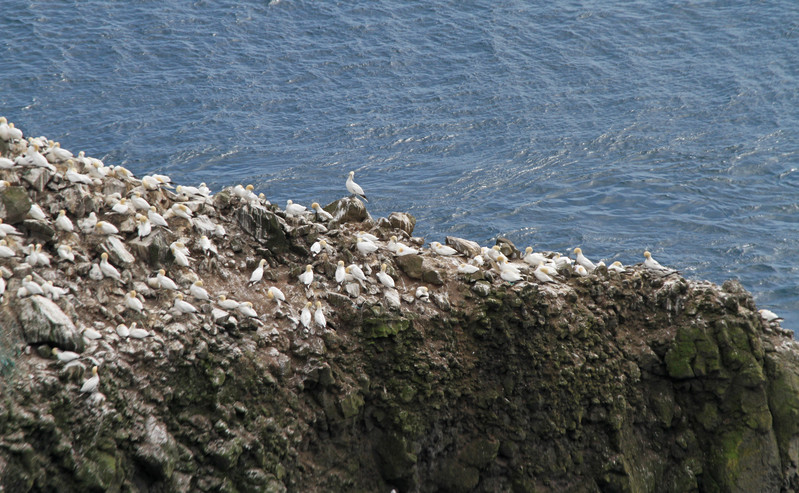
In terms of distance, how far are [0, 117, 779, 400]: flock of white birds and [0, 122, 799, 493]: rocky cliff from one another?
2.8 inches

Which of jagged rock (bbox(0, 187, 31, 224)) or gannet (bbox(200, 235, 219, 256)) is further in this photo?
gannet (bbox(200, 235, 219, 256))

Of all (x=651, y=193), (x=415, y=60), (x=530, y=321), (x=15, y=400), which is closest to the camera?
(x=15, y=400)

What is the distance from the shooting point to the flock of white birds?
19.7 metres

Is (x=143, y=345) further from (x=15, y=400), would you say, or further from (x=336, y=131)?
(x=336, y=131)

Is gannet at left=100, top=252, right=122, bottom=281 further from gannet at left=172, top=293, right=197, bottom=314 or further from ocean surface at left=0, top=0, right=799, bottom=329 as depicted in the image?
ocean surface at left=0, top=0, right=799, bottom=329

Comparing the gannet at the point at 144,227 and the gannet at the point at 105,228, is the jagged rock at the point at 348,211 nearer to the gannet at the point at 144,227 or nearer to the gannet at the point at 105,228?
the gannet at the point at 144,227

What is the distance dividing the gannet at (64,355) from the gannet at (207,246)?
191 inches

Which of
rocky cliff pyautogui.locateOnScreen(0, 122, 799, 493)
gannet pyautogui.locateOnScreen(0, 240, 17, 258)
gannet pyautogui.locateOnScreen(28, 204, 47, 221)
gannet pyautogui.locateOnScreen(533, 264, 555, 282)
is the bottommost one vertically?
rocky cliff pyautogui.locateOnScreen(0, 122, 799, 493)

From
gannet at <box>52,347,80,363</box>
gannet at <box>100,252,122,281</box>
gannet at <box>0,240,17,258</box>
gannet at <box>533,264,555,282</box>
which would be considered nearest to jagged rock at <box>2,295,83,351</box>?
gannet at <box>52,347,80,363</box>

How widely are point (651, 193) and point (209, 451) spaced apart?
35737mm

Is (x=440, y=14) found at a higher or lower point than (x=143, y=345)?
lower

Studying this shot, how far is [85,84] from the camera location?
184ft

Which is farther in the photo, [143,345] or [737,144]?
[737,144]

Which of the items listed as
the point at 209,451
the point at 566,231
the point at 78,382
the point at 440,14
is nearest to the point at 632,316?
the point at 209,451
